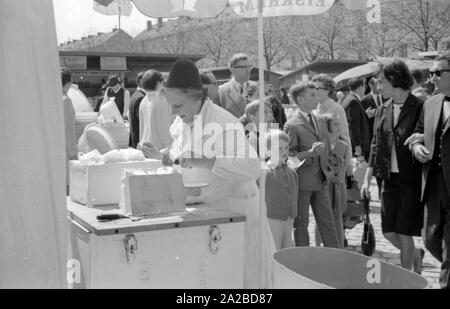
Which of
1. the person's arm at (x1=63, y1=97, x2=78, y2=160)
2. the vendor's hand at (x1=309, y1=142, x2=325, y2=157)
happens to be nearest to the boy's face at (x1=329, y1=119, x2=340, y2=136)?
the vendor's hand at (x1=309, y1=142, x2=325, y2=157)

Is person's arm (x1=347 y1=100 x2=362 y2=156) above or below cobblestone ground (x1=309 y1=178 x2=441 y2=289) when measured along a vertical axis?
above

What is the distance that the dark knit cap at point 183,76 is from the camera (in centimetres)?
311

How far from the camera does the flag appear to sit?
326cm

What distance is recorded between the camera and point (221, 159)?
299 cm

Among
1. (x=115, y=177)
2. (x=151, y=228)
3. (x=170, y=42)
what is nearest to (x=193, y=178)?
(x=115, y=177)

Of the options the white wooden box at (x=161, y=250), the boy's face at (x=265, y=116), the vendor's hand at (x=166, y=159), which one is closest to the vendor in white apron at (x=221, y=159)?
the vendor's hand at (x=166, y=159)

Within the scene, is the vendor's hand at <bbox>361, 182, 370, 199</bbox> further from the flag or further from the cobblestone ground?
the flag

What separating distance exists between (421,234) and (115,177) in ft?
8.13

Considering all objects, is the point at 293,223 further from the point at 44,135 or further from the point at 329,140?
the point at 44,135

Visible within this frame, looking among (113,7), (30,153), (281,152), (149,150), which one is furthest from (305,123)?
(30,153)

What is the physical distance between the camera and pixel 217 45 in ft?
140

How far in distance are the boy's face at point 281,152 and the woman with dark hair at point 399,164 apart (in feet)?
2.44

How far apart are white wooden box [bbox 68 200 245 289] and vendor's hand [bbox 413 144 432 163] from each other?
1653mm

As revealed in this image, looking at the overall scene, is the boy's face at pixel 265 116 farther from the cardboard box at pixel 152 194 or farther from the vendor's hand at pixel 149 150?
the cardboard box at pixel 152 194
